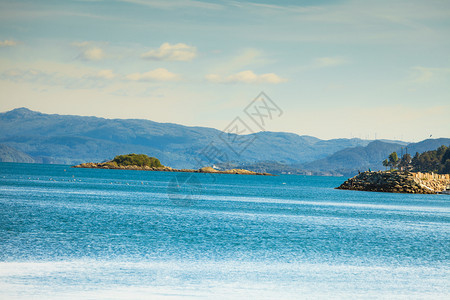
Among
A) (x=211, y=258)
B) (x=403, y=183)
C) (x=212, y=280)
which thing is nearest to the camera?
(x=212, y=280)

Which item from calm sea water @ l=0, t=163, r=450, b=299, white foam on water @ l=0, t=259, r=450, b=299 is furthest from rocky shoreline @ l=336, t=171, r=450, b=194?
white foam on water @ l=0, t=259, r=450, b=299

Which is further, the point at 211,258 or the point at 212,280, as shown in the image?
the point at 211,258

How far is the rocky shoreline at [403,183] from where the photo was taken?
434 ft

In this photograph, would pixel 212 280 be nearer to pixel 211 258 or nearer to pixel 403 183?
pixel 211 258

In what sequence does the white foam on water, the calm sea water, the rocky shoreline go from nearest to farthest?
the white foam on water, the calm sea water, the rocky shoreline

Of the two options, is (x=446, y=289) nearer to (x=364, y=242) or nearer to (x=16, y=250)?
(x=364, y=242)

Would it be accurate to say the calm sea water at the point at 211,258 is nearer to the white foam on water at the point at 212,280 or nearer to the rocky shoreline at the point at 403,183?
the white foam on water at the point at 212,280

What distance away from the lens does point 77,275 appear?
24.3 metres

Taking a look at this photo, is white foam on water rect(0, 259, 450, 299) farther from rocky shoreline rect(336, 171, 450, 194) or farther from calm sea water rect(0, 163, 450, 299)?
rocky shoreline rect(336, 171, 450, 194)

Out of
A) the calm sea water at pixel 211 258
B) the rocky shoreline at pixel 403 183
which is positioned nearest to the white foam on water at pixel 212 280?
the calm sea water at pixel 211 258

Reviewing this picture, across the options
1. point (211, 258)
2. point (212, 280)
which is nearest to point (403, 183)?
point (211, 258)

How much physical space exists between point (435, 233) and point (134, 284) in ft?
115

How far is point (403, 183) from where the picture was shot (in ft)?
440

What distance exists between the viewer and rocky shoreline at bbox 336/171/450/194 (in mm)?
132212
